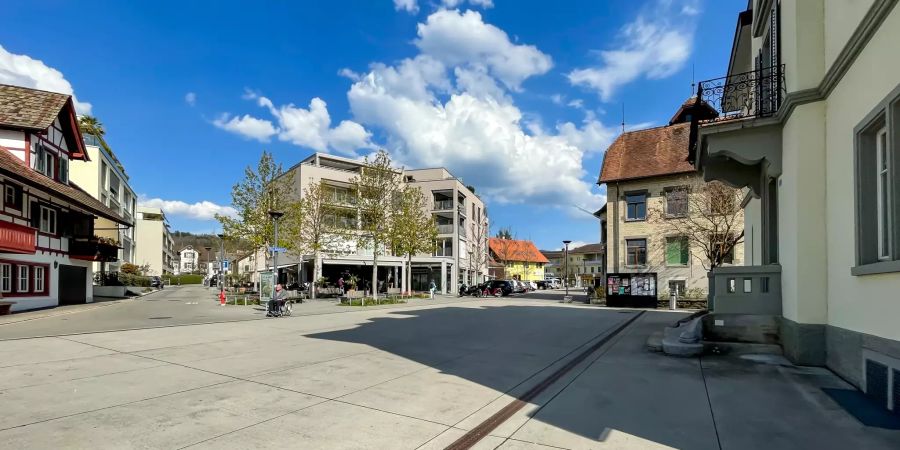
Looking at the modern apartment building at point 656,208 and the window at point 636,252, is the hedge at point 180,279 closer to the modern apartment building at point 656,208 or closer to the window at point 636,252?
the modern apartment building at point 656,208

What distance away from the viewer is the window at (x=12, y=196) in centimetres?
2108

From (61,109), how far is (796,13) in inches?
1283

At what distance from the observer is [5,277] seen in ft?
68.9

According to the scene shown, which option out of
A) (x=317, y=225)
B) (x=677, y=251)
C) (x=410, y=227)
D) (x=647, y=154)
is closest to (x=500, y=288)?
(x=410, y=227)

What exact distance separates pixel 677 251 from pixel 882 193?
28.6 m

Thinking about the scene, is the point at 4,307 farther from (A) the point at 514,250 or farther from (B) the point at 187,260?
(B) the point at 187,260

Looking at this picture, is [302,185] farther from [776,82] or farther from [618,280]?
[776,82]

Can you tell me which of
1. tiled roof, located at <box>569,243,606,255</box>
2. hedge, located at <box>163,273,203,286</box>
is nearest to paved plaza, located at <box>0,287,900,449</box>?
hedge, located at <box>163,273,203,286</box>

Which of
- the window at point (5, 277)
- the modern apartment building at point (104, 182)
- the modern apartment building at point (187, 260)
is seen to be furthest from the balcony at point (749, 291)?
the modern apartment building at point (187, 260)

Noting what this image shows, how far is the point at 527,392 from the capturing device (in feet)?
23.3

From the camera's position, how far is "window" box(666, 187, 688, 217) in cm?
3203

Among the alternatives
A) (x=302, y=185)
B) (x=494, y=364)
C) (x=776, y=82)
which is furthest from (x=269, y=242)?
(x=776, y=82)

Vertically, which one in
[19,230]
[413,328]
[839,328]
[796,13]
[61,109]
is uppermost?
[61,109]

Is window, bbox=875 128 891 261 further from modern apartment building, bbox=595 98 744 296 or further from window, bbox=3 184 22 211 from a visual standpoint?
window, bbox=3 184 22 211
